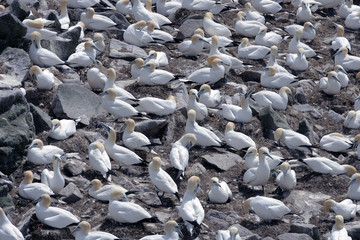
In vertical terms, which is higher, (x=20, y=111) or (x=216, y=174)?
(x=20, y=111)

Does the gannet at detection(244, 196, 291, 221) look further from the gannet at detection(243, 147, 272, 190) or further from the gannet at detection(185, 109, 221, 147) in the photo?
the gannet at detection(185, 109, 221, 147)

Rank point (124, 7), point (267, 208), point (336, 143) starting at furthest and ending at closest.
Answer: point (124, 7)
point (336, 143)
point (267, 208)

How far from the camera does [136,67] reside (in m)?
18.0

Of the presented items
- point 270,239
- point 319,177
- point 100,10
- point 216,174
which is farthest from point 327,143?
point 100,10

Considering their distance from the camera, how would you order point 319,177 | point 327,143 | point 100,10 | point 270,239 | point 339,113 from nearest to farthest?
1. point 270,239
2. point 319,177
3. point 327,143
4. point 339,113
5. point 100,10

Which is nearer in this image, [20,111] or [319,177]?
[20,111]

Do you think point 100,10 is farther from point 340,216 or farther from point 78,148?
point 340,216

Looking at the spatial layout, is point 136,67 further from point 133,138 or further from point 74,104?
point 133,138

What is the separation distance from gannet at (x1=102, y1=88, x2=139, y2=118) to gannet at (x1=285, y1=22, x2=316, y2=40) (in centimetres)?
620

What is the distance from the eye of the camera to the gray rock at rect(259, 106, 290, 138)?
17.1m

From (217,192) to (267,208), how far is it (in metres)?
0.83

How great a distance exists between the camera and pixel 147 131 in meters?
16.2

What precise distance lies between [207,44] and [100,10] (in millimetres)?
3102

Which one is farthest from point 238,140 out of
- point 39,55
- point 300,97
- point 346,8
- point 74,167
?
point 346,8
